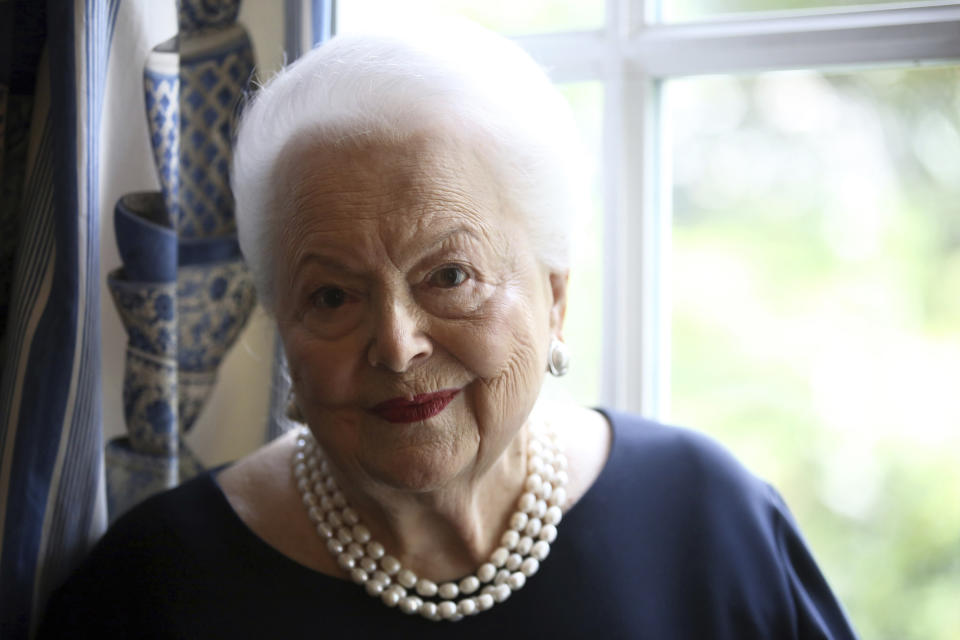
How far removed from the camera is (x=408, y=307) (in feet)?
3.61

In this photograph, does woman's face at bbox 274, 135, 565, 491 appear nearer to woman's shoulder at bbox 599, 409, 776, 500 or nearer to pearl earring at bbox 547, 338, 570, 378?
pearl earring at bbox 547, 338, 570, 378

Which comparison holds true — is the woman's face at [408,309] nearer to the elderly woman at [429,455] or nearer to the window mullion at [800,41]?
the elderly woman at [429,455]

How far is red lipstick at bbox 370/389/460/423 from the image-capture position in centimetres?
112

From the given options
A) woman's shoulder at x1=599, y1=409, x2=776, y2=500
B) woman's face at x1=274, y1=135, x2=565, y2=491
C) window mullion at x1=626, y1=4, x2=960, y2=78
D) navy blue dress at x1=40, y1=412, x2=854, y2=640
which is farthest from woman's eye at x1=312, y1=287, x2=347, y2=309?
window mullion at x1=626, y1=4, x2=960, y2=78

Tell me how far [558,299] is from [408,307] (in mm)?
267

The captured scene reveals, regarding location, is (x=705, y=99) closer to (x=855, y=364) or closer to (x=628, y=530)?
(x=855, y=364)

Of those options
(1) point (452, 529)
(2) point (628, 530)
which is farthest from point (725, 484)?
(1) point (452, 529)

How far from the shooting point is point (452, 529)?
49.5 inches

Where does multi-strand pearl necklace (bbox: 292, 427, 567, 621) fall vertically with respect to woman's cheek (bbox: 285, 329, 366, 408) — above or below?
below

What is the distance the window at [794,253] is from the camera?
1.62 m

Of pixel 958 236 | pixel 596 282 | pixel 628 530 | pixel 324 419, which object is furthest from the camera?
pixel 596 282

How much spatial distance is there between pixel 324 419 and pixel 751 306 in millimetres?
966

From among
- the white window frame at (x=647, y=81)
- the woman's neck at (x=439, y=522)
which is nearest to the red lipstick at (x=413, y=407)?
the woman's neck at (x=439, y=522)

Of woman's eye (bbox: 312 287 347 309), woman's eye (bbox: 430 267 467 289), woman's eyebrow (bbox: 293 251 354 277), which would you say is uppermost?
woman's eyebrow (bbox: 293 251 354 277)
